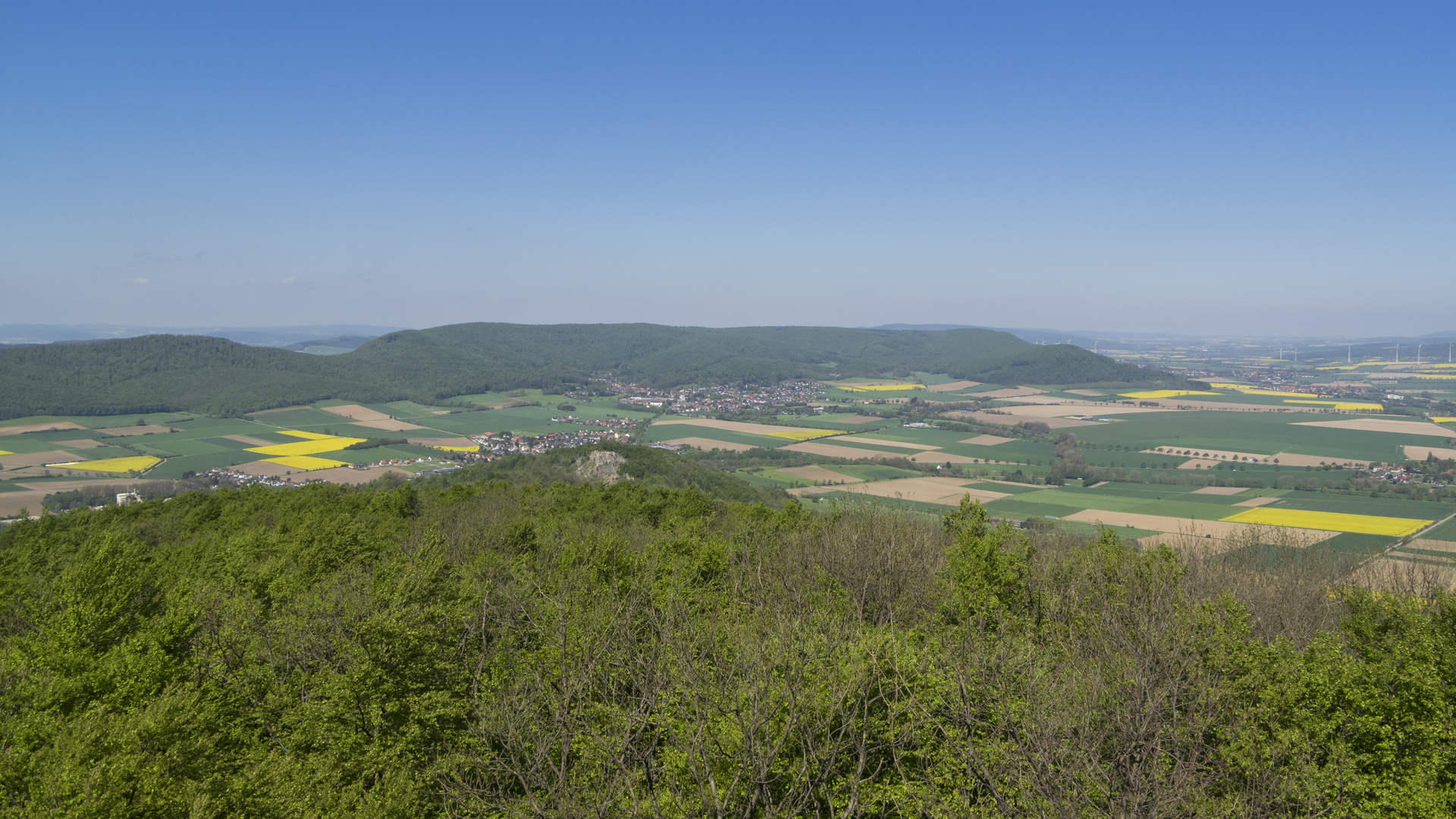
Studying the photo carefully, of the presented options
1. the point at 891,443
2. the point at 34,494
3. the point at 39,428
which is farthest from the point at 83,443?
the point at 891,443

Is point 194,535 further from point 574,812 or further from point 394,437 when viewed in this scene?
point 394,437

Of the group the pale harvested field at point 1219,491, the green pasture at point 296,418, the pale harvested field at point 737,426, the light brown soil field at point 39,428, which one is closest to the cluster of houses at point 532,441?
the pale harvested field at point 737,426

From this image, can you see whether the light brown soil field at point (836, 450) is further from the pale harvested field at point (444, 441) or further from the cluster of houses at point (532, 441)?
the pale harvested field at point (444, 441)


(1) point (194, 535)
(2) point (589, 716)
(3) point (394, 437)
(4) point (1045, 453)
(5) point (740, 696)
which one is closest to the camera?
(5) point (740, 696)

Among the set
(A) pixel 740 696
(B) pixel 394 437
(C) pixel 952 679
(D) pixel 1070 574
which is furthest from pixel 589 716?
(B) pixel 394 437

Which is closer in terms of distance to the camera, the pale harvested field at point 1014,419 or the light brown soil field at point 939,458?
the light brown soil field at point 939,458

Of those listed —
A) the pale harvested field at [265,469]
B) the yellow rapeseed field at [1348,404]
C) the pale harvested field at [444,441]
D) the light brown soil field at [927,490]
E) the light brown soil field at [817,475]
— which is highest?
the yellow rapeseed field at [1348,404]

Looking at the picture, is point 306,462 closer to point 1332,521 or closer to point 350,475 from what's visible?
point 350,475
